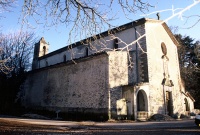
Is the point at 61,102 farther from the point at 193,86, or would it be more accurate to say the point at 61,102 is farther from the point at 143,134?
the point at 193,86

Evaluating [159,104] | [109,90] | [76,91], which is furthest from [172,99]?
[76,91]

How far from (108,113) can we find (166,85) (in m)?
7.86

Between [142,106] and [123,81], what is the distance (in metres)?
3.17

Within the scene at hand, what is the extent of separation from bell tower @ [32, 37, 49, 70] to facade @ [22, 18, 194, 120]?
8.87 meters

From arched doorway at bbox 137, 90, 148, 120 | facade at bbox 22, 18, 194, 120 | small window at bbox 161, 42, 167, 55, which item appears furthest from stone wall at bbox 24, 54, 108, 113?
small window at bbox 161, 42, 167, 55

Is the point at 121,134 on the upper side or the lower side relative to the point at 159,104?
lower

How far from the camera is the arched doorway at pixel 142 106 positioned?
653 inches

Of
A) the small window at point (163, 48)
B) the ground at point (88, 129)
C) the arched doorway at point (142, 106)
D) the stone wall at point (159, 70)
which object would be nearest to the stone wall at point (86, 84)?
the arched doorway at point (142, 106)

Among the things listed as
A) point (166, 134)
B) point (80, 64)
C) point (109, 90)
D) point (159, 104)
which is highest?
point (80, 64)

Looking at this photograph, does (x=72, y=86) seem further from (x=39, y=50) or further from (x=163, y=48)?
(x=39, y=50)

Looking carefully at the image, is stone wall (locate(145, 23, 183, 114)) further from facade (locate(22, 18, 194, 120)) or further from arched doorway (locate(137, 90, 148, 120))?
arched doorway (locate(137, 90, 148, 120))

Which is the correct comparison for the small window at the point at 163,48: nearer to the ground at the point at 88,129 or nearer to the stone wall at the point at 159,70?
the stone wall at the point at 159,70

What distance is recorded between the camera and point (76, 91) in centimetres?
1888

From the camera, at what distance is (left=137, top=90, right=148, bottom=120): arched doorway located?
16594 mm
